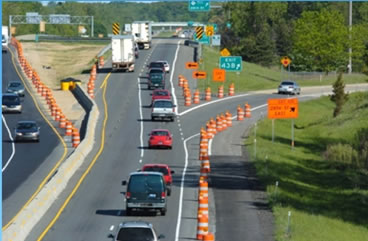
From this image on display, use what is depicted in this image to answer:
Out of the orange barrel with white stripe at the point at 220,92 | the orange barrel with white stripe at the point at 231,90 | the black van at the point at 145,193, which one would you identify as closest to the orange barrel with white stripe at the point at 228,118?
the orange barrel with white stripe at the point at 220,92

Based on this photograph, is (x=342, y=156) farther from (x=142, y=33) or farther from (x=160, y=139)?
(x=142, y=33)

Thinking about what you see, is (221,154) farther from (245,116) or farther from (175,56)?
(175,56)

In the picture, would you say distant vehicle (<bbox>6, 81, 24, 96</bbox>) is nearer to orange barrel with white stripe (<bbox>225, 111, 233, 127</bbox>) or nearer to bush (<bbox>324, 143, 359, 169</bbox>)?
orange barrel with white stripe (<bbox>225, 111, 233, 127</bbox>)

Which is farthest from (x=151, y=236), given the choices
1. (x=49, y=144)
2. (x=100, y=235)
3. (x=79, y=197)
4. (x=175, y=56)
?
(x=175, y=56)

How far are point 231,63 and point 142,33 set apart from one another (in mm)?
33754

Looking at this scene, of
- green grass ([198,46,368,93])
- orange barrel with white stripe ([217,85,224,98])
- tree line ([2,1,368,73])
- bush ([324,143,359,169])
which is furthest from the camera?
tree line ([2,1,368,73])

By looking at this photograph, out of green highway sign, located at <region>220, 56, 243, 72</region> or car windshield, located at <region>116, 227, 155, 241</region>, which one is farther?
green highway sign, located at <region>220, 56, 243, 72</region>

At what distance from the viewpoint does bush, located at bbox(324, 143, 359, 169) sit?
61594mm

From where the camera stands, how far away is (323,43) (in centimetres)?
12519

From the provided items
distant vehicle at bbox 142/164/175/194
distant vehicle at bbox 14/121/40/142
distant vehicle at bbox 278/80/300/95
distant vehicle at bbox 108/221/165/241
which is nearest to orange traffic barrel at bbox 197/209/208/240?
distant vehicle at bbox 108/221/165/241

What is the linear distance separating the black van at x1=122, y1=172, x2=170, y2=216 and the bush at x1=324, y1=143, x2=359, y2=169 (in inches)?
1039

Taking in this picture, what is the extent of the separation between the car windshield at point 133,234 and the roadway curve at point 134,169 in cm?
568

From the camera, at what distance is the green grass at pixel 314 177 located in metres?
37.4

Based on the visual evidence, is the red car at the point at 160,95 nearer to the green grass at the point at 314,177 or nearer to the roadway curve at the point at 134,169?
the roadway curve at the point at 134,169
